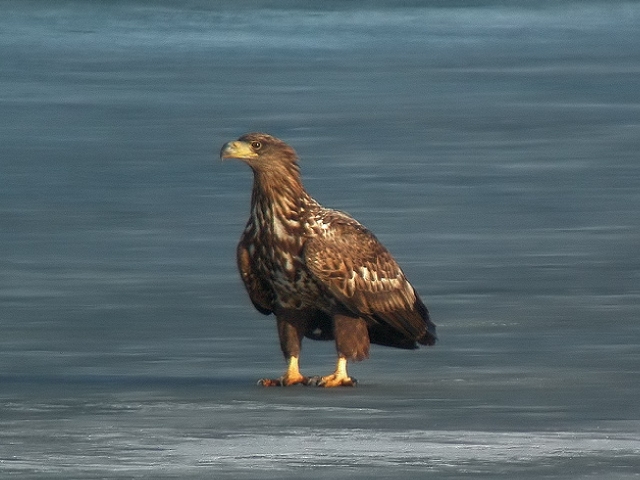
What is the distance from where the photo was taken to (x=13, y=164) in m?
25.7

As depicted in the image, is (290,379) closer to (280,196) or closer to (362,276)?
(362,276)

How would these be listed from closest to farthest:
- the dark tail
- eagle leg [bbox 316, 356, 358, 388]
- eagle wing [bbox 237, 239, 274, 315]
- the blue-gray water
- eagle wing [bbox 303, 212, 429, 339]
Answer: the blue-gray water, eagle wing [bbox 303, 212, 429, 339], eagle wing [bbox 237, 239, 274, 315], eagle leg [bbox 316, 356, 358, 388], the dark tail

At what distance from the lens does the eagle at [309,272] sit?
39.2ft

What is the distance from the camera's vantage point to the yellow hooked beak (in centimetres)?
1202

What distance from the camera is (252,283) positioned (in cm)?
1216

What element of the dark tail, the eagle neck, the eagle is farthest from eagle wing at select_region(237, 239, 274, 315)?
the dark tail

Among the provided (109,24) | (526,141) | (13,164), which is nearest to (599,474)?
(13,164)

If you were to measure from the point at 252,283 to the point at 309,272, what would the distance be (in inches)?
14.3

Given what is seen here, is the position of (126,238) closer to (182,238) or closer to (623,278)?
(182,238)

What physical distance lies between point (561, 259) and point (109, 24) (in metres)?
32.0

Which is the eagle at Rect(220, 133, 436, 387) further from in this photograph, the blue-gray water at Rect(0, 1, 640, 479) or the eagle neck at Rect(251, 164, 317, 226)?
the blue-gray water at Rect(0, 1, 640, 479)

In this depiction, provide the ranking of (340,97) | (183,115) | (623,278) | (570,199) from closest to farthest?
(623,278) < (570,199) < (183,115) < (340,97)

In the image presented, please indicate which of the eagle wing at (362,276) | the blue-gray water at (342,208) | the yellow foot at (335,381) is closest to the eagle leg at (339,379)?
the yellow foot at (335,381)

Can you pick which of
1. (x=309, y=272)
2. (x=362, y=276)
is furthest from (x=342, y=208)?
(x=309, y=272)
